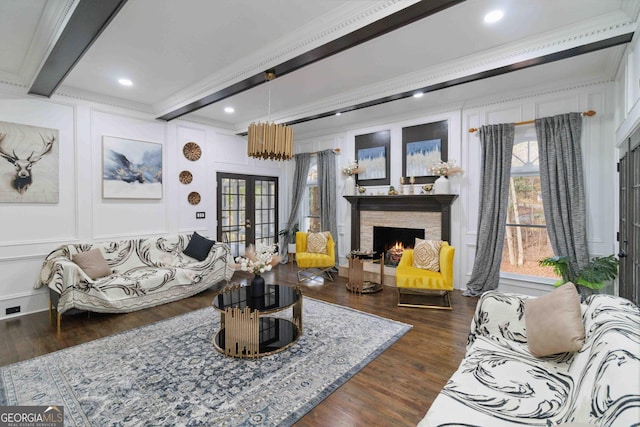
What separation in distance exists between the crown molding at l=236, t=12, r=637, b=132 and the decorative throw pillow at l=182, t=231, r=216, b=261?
2974 millimetres

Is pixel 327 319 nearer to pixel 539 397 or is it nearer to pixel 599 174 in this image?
pixel 539 397

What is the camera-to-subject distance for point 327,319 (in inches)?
141

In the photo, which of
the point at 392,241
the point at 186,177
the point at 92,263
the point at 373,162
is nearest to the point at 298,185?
the point at 373,162

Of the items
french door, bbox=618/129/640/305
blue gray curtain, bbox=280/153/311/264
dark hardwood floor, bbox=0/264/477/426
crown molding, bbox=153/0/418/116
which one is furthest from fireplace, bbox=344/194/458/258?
crown molding, bbox=153/0/418/116

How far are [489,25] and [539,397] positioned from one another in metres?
2.95

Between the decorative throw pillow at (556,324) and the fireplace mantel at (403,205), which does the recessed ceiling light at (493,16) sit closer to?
the decorative throw pillow at (556,324)

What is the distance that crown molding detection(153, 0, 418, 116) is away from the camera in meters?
2.37

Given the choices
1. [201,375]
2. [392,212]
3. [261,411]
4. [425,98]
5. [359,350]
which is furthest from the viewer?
[392,212]

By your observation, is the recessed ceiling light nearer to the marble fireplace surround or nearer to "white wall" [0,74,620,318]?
"white wall" [0,74,620,318]

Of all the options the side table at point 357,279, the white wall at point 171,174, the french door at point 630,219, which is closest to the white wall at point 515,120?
the white wall at point 171,174

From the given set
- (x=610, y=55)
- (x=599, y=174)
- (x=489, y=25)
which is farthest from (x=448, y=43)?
(x=599, y=174)

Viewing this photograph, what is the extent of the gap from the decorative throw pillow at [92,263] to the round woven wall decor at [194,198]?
69.3 inches

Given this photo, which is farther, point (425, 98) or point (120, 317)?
point (425, 98)

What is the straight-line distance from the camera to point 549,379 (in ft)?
5.42
